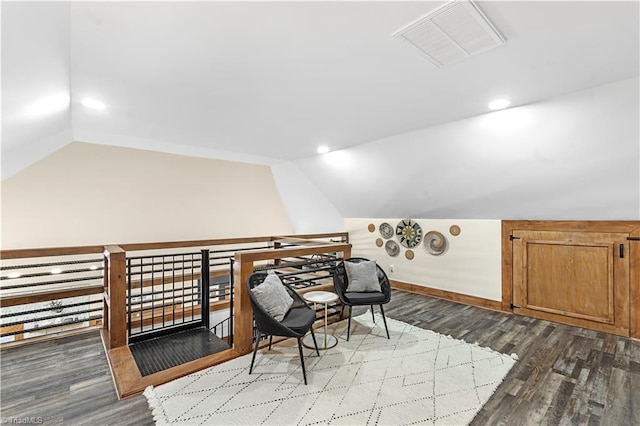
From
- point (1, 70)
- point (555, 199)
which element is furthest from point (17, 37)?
point (555, 199)

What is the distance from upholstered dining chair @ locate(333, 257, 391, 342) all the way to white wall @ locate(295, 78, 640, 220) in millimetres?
1850

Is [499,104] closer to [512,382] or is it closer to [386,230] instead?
[512,382]

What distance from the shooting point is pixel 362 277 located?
3672mm

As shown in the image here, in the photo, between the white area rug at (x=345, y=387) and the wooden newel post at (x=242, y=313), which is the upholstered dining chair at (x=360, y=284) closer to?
the white area rug at (x=345, y=387)

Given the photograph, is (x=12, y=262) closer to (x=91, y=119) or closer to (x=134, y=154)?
(x=134, y=154)

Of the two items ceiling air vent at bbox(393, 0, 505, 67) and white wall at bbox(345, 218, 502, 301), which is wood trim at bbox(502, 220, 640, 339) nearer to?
white wall at bbox(345, 218, 502, 301)

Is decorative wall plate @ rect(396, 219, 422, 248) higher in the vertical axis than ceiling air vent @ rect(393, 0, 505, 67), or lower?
lower

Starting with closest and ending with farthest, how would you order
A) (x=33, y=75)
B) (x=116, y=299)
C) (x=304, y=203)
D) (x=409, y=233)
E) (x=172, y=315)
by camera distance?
(x=33, y=75), (x=116, y=299), (x=172, y=315), (x=409, y=233), (x=304, y=203)

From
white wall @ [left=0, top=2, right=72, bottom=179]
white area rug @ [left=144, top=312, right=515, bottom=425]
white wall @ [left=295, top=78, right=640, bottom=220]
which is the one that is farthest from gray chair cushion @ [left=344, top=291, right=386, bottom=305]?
white wall @ [left=0, top=2, right=72, bottom=179]

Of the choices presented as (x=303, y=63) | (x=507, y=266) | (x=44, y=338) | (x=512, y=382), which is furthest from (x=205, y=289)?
(x=507, y=266)

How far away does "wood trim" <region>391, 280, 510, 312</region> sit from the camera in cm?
467

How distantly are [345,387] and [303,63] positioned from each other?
8.61 ft

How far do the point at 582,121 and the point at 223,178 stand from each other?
5842 millimetres

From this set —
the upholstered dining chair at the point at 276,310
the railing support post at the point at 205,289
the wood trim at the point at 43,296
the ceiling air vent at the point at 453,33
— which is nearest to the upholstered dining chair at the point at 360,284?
the upholstered dining chair at the point at 276,310
